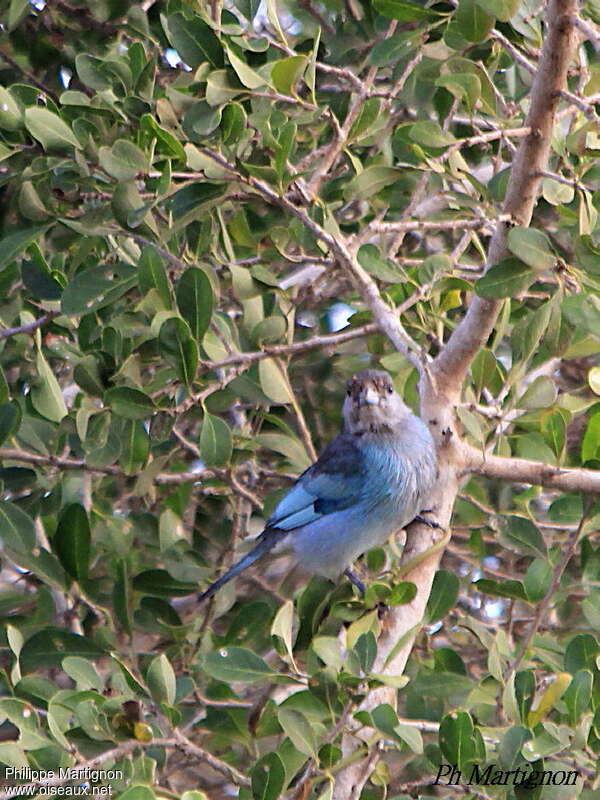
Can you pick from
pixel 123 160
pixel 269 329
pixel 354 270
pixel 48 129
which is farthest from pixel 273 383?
pixel 48 129

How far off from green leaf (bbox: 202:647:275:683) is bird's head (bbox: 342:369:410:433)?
67.9 inches

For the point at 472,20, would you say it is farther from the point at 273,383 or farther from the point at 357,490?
the point at 357,490

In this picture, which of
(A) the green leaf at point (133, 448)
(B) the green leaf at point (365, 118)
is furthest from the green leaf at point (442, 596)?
(B) the green leaf at point (365, 118)

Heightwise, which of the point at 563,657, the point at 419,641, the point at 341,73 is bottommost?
the point at 419,641

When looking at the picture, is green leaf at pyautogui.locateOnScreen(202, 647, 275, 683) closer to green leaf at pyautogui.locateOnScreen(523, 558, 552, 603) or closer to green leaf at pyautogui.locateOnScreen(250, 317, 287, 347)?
green leaf at pyautogui.locateOnScreen(523, 558, 552, 603)

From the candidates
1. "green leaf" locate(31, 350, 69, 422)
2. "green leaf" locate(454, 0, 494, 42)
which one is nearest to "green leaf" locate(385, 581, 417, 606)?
"green leaf" locate(31, 350, 69, 422)

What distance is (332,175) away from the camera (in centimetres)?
495

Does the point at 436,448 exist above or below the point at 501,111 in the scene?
below

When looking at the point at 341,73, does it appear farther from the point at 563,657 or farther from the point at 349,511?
the point at 563,657

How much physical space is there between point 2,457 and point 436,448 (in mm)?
1493

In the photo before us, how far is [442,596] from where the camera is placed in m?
3.62

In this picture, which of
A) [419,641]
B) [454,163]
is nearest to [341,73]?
[454,163]

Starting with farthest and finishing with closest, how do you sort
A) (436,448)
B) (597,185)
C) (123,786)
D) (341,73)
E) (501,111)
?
(501,111) → (341,73) → (436,448) → (597,185) → (123,786)

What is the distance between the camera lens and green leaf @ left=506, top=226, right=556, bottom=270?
3.21m
